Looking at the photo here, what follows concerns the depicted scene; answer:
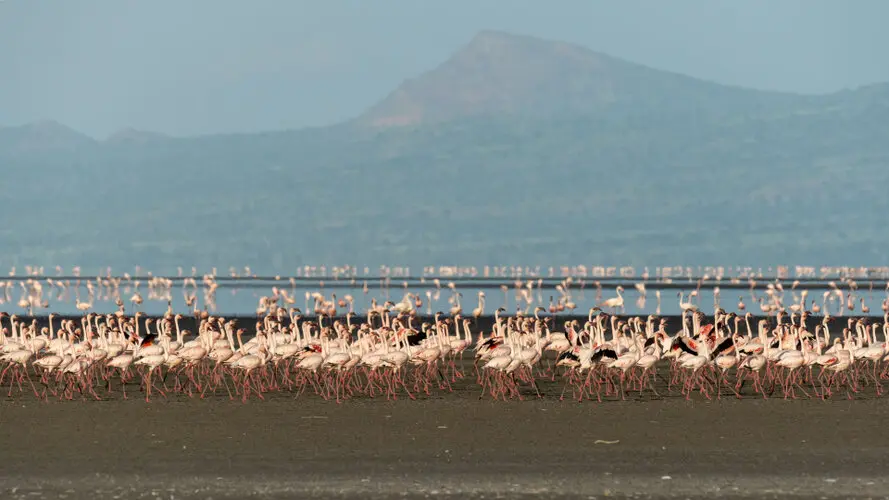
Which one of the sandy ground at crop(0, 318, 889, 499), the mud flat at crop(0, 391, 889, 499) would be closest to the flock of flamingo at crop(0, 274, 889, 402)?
the sandy ground at crop(0, 318, 889, 499)

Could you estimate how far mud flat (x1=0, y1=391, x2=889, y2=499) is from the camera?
21.4 meters

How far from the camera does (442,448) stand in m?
25.7

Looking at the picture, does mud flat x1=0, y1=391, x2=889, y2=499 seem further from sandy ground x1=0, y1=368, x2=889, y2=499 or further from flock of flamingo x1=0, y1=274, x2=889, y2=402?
flock of flamingo x1=0, y1=274, x2=889, y2=402

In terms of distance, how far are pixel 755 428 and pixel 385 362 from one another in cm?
959

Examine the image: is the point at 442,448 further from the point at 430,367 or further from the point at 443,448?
the point at 430,367

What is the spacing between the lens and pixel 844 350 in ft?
116

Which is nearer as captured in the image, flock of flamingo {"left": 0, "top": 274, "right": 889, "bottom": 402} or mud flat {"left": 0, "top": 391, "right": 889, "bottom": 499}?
mud flat {"left": 0, "top": 391, "right": 889, "bottom": 499}

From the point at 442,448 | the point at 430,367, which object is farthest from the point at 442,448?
the point at 430,367

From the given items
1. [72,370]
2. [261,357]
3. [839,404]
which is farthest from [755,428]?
[72,370]

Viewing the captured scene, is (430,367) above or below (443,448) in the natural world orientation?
below

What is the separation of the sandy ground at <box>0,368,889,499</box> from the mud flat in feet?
0.13

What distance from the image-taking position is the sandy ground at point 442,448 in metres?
21.4

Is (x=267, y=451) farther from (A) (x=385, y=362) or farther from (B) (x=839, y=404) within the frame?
(B) (x=839, y=404)

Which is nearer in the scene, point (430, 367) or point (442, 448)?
point (442, 448)
